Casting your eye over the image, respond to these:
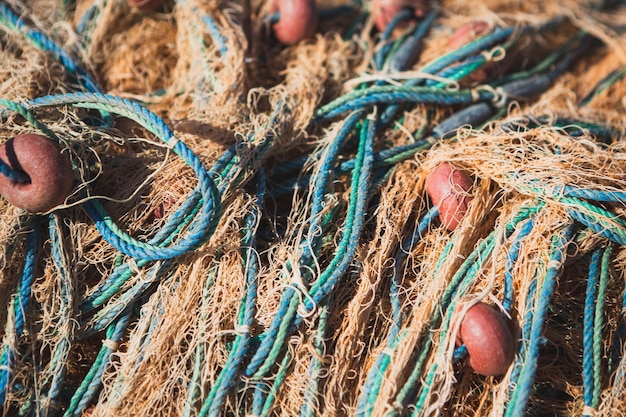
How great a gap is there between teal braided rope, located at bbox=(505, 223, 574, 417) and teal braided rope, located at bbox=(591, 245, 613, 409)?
15 centimetres

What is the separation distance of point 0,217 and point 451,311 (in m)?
1.37

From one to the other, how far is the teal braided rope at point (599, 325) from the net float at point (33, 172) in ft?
5.34

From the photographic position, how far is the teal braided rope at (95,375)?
5.36 ft

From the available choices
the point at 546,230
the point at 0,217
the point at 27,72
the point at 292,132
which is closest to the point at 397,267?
the point at 546,230

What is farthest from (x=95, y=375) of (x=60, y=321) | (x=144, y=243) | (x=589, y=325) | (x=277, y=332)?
(x=589, y=325)

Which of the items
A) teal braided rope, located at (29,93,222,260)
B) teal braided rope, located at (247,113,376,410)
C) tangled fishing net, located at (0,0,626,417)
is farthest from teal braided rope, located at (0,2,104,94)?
teal braided rope, located at (247,113,376,410)

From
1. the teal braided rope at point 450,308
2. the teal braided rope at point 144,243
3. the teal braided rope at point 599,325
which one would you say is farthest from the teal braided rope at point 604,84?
the teal braided rope at point 144,243

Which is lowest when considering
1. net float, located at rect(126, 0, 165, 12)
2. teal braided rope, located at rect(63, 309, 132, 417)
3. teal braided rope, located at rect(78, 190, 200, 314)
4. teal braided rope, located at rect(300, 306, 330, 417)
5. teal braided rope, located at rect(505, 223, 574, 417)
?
teal braided rope, located at rect(505, 223, 574, 417)

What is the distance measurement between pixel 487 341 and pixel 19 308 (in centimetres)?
135

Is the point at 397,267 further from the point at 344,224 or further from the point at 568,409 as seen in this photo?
the point at 568,409

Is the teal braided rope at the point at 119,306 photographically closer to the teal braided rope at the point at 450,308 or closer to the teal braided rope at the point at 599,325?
the teal braided rope at the point at 450,308

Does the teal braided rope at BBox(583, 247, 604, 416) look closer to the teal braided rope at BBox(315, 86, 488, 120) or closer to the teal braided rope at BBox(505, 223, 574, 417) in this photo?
the teal braided rope at BBox(505, 223, 574, 417)

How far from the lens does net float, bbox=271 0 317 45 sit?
7.68 feet

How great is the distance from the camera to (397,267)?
5.96 feet
